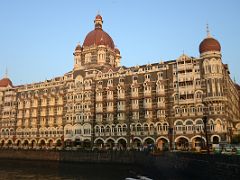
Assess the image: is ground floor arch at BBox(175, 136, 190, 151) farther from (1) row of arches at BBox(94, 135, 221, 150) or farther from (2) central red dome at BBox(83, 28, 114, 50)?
(2) central red dome at BBox(83, 28, 114, 50)

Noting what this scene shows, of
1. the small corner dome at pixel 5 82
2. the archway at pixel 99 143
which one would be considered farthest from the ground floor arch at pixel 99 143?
the small corner dome at pixel 5 82

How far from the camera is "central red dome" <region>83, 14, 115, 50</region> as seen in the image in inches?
3167

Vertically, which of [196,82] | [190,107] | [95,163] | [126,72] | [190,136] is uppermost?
[126,72]

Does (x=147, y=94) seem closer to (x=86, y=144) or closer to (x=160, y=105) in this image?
(x=160, y=105)

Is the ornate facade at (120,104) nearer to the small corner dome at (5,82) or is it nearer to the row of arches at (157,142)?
the row of arches at (157,142)

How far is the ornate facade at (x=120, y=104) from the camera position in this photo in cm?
5753

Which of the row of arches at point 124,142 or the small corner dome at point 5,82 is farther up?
the small corner dome at point 5,82

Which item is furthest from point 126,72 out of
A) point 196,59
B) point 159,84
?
point 196,59

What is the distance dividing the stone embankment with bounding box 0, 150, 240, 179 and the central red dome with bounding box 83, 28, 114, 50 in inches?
1311

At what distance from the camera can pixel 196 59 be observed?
60.0 meters

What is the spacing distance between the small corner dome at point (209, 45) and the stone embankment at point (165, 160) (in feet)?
83.8

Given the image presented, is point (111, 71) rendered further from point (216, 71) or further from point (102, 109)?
point (216, 71)

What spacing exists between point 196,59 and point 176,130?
16.5m

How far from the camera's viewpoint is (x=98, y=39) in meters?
80.8
